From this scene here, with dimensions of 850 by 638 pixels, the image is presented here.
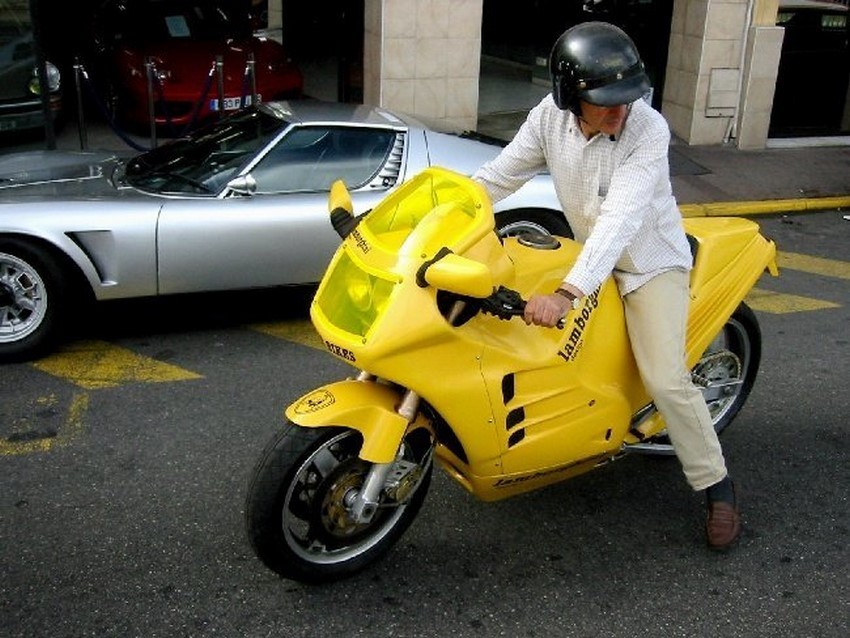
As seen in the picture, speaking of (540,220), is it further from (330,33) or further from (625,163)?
(330,33)

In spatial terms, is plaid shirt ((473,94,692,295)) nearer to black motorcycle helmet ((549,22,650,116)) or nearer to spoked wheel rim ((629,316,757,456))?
black motorcycle helmet ((549,22,650,116))

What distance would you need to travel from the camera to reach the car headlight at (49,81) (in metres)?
10.0

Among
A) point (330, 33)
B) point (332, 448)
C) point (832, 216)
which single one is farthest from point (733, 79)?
point (332, 448)

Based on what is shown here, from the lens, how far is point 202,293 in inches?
235

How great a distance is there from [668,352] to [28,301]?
3.43 m

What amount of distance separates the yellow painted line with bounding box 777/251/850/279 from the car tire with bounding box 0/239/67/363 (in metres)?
5.31

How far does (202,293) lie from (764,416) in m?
3.10

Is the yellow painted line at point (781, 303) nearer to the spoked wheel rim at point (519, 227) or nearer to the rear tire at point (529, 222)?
the rear tire at point (529, 222)

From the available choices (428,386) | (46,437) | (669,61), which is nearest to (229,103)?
(669,61)

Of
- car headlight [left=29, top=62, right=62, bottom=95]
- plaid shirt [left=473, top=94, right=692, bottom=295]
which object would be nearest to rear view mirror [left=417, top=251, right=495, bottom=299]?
plaid shirt [left=473, top=94, right=692, bottom=295]

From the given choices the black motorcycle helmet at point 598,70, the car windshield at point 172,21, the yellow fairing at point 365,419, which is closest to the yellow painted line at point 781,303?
the black motorcycle helmet at point 598,70

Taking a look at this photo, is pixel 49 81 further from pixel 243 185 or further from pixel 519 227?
pixel 519 227

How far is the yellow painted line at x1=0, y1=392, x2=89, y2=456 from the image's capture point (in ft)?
15.1

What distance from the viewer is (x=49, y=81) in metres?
10.2
